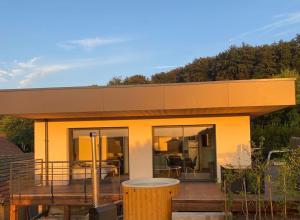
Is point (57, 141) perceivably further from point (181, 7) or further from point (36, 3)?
point (181, 7)

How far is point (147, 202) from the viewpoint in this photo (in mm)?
9078

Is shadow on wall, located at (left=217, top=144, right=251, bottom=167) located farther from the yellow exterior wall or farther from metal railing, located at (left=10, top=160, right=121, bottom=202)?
metal railing, located at (left=10, top=160, right=121, bottom=202)

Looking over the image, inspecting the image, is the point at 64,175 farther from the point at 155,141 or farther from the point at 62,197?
the point at 155,141

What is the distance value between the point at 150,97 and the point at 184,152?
11.9ft

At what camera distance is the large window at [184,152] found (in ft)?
48.3

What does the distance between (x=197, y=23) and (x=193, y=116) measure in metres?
14.7

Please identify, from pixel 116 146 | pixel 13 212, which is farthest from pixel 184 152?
pixel 13 212

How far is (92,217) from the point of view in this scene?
3.34 m

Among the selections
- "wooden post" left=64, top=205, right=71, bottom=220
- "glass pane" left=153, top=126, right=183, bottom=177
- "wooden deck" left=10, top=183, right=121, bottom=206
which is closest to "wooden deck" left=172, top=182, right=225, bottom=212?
"wooden deck" left=10, top=183, right=121, bottom=206

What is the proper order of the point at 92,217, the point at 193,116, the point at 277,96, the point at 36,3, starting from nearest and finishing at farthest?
the point at 92,217
the point at 277,96
the point at 193,116
the point at 36,3

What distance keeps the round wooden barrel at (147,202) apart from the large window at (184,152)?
5.44 metres

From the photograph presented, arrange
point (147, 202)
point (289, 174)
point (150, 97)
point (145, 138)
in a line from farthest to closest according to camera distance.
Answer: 1. point (145, 138)
2. point (150, 97)
3. point (147, 202)
4. point (289, 174)

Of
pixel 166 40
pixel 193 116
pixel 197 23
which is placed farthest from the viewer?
pixel 166 40

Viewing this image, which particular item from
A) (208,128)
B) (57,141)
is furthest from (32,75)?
(208,128)
